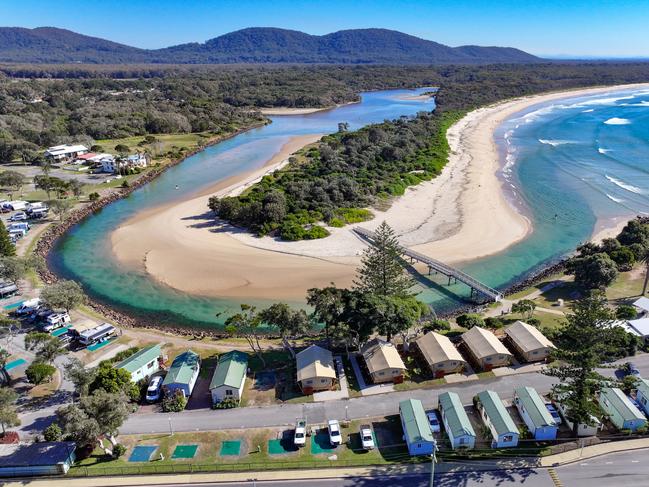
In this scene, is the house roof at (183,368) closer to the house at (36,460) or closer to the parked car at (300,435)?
the house at (36,460)

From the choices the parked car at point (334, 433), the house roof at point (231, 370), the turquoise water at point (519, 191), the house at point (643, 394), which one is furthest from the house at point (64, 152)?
the house at point (643, 394)

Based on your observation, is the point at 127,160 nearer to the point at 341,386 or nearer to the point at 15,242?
the point at 15,242

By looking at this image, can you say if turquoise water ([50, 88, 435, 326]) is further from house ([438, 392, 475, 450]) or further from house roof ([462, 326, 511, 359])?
house ([438, 392, 475, 450])

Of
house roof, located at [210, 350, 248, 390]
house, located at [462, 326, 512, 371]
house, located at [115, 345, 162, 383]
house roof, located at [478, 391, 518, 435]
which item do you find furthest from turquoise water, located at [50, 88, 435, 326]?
house roof, located at [478, 391, 518, 435]

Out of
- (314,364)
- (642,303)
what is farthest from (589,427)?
(642,303)

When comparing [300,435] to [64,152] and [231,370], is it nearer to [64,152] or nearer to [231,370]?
[231,370]

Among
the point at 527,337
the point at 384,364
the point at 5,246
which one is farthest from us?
the point at 5,246
